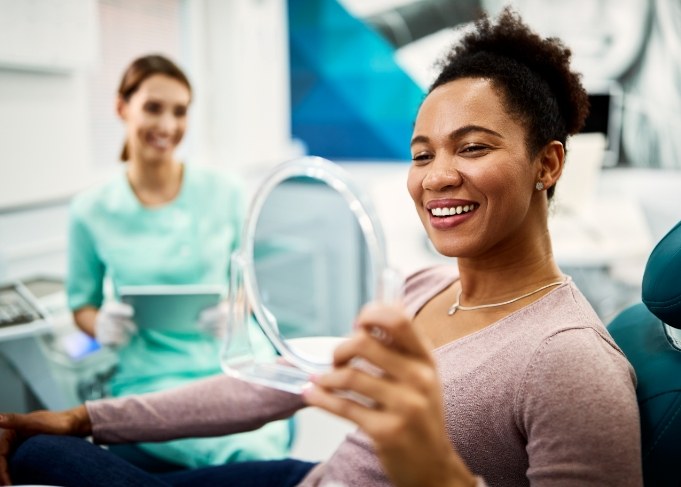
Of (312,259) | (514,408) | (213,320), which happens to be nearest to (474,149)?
(514,408)

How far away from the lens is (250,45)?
3.39m

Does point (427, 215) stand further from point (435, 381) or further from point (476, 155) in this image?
point (435, 381)

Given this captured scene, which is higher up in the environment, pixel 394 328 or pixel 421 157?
pixel 421 157

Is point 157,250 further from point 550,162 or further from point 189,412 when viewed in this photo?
point 550,162

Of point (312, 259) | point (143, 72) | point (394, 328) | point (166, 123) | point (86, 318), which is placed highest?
point (143, 72)

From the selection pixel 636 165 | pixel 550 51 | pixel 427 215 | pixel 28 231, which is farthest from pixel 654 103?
pixel 28 231

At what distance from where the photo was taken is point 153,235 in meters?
1.84

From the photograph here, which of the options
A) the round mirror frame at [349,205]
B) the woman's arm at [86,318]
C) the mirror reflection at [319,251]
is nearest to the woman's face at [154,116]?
the woman's arm at [86,318]

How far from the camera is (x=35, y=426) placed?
1.02 meters

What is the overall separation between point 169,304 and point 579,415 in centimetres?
109

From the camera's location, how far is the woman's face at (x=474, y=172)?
0.89m

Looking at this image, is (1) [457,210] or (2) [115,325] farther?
(2) [115,325]

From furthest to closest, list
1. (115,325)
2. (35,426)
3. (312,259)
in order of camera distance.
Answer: (312,259) < (115,325) < (35,426)

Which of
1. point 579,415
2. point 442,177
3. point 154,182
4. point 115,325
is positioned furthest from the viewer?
point 154,182
